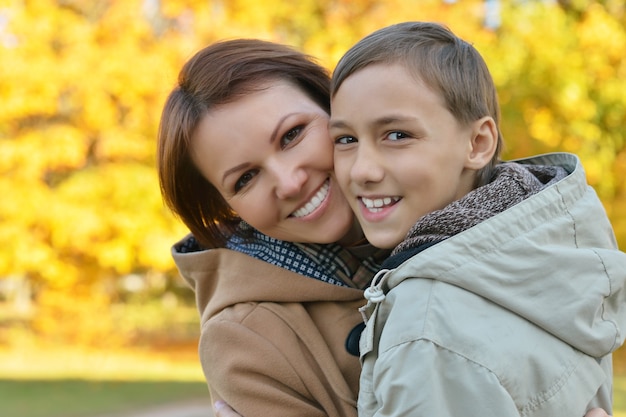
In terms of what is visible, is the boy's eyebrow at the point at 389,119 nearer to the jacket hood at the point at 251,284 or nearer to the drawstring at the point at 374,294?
the drawstring at the point at 374,294

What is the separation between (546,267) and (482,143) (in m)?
0.43

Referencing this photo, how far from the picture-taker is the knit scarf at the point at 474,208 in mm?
1835

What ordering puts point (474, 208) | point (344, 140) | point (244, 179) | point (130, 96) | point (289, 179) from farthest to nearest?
point (130, 96), point (244, 179), point (289, 179), point (344, 140), point (474, 208)

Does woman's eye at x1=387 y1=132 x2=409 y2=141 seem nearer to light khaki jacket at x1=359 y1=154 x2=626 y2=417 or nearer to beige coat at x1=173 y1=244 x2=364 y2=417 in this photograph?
light khaki jacket at x1=359 y1=154 x2=626 y2=417

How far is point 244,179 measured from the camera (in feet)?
8.14

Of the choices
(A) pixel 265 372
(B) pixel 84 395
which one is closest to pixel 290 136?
(A) pixel 265 372

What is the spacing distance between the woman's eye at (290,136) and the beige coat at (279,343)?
37 cm

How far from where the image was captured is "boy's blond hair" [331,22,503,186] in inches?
79.0

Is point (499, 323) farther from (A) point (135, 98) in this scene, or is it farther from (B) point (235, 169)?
(A) point (135, 98)

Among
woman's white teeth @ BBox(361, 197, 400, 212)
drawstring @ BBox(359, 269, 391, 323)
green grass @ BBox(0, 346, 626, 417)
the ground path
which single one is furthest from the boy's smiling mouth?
green grass @ BBox(0, 346, 626, 417)

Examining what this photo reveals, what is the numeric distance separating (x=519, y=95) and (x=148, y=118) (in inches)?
152

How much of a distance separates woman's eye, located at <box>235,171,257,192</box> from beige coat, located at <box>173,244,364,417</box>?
0.72 ft

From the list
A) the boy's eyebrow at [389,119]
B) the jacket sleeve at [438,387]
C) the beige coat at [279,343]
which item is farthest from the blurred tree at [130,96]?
the jacket sleeve at [438,387]

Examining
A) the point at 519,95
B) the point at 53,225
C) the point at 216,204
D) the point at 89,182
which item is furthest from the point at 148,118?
the point at 216,204
